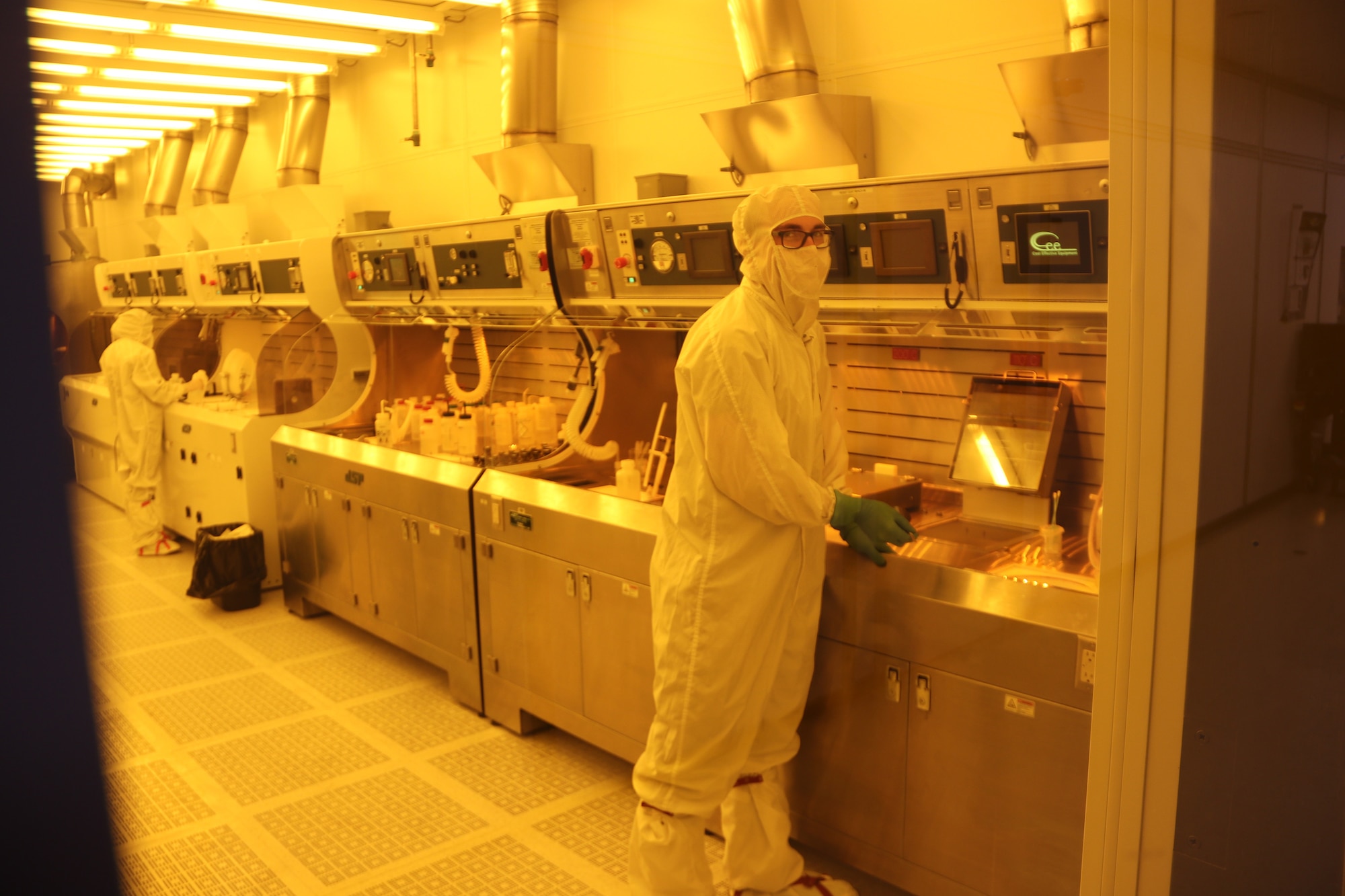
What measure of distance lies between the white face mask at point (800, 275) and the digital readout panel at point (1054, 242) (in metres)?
0.46

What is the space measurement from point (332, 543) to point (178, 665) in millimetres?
881

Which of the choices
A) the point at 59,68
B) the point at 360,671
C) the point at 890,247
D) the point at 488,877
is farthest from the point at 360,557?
the point at 59,68

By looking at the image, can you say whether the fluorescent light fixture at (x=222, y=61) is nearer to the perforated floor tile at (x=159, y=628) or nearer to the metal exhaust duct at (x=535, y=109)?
the metal exhaust duct at (x=535, y=109)

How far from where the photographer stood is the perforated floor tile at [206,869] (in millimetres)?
2572

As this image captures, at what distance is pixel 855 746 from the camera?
244 centimetres

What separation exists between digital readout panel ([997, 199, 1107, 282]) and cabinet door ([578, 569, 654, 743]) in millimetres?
1447

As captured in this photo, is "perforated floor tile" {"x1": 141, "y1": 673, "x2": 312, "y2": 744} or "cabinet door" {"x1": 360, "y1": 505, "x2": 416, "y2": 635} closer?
"perforated floor tile" {"x1": 141, "y1": 673, "x2": 312, "y2": 744}

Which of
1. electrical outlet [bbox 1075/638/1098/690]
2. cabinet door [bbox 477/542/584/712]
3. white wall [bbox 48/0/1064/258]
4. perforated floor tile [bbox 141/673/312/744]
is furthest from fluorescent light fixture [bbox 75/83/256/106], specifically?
perforated floor tile [bbox 141/673/312/744]

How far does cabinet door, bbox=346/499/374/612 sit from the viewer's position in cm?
434

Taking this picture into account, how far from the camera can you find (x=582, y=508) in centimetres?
316

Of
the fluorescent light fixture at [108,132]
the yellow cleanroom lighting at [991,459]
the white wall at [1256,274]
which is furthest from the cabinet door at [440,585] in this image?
the white wall at [1256,274]

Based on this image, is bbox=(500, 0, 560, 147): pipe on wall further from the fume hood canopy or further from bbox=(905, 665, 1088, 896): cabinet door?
bbox=(905, 665, 1088, 896): cabinet door

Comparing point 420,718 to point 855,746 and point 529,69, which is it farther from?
point 529,69

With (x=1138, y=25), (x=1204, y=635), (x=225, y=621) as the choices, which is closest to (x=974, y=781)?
(x=1204, y=635)
